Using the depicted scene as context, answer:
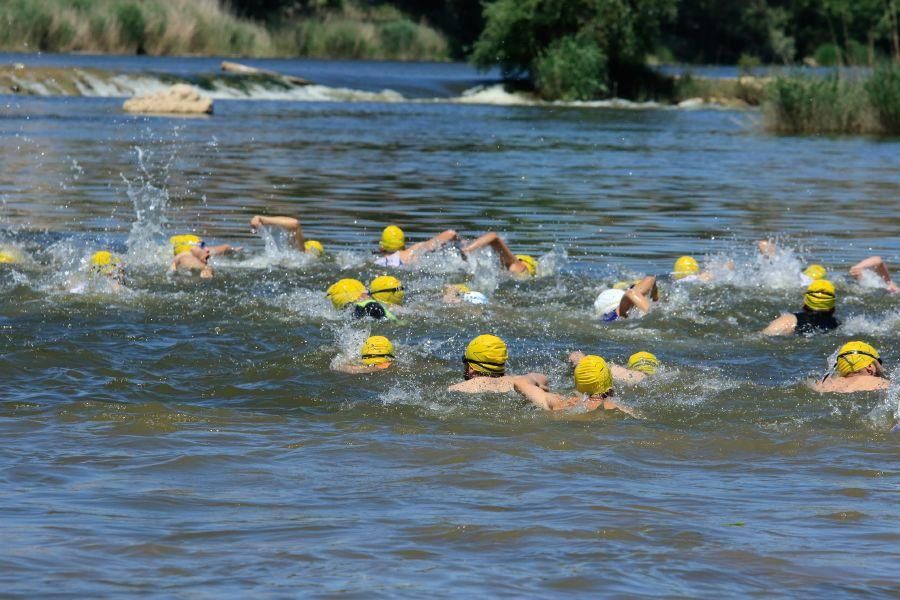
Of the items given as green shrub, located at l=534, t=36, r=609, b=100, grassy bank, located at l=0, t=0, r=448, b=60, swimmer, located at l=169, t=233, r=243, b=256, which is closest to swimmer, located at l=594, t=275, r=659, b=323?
swimmer, located at l=169, t=233, r=243, b=256

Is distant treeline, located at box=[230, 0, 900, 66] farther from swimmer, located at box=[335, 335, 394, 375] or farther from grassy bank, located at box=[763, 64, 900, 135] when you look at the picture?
swimmer, located at box=[335, 335, 394, 375]

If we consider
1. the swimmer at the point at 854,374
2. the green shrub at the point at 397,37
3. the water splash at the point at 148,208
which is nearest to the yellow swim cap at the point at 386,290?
the water splash at the point at 148,208

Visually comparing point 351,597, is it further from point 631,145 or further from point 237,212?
point 631,145

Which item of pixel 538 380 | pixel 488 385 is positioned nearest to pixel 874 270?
pixel 538 380

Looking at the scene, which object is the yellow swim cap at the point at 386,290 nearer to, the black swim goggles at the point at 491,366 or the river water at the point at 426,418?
the river water at the point at 426,418

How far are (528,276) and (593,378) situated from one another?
5.57m

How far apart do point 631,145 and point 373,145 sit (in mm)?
7221

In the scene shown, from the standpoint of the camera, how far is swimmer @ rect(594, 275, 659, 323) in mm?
13445

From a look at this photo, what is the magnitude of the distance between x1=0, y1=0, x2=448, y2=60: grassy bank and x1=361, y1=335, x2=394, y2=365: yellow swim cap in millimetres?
47647

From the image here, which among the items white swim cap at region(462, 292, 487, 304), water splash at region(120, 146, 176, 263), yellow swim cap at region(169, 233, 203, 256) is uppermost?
yellow swim cap at region(169, 233, 203, 256)

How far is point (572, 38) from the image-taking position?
194ft

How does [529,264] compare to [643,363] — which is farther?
[529,264]

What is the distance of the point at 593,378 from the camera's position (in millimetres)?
10148

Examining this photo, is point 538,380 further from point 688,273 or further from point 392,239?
point 392,239
